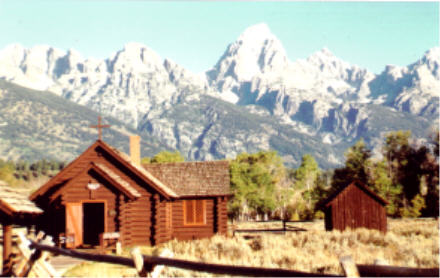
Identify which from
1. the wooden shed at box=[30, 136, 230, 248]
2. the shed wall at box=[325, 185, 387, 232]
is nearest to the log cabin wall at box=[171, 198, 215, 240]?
the wooden shed at box=[30, 136, 230, 248]

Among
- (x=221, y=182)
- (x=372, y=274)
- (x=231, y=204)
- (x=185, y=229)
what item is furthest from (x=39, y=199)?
(x=231, y=204)

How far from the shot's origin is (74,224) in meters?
23.5

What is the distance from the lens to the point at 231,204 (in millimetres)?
66562

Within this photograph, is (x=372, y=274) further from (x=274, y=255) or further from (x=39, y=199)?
(x=39, y=199)

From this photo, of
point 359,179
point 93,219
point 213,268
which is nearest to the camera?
point 213,268

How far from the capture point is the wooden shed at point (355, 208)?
31578 millimetres

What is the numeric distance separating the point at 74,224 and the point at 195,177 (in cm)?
809

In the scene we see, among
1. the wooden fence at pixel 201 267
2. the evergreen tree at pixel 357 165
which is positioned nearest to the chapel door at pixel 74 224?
the wooden fence at pixel 201 267

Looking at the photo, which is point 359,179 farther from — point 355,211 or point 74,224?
point 74,224

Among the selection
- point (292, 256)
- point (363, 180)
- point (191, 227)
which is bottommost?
point (292, 256)

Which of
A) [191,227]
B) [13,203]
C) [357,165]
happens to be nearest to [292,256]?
[13,203]

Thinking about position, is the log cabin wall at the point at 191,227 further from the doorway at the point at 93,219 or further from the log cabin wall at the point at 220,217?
the doorway at the point at 93,219

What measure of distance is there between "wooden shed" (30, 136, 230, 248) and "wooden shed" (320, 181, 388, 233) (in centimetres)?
876

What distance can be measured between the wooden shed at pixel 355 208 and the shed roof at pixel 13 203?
77.2ft
